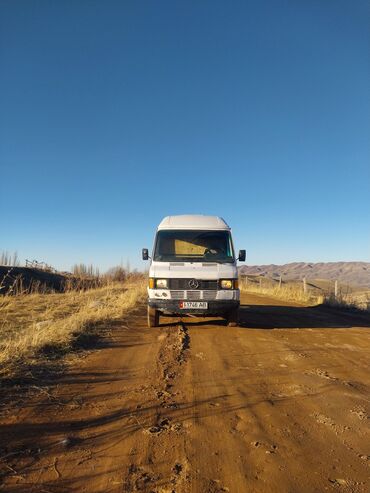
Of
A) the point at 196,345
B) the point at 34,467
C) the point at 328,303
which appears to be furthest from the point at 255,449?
the point at 328,303

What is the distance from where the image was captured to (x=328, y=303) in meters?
19.4

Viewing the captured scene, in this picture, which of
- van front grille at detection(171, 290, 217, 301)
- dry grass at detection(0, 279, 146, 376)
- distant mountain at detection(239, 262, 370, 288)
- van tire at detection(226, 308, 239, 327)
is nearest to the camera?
dry grass at detection(0, 279, 146, 376)

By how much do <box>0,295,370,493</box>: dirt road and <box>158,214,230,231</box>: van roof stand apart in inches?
162

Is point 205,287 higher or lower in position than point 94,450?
higher

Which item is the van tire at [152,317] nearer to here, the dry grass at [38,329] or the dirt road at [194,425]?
the dry grass at [38,329]

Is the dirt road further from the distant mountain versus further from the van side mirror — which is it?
the distant mountain

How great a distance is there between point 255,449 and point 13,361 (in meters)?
3.86

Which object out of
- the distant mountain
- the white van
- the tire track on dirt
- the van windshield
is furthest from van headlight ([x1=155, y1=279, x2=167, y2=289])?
the distant mountain

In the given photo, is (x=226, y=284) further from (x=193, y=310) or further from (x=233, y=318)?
(x=233, y=318)

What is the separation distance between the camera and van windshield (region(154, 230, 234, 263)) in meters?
10.5

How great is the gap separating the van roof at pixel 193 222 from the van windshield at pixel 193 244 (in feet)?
0.42

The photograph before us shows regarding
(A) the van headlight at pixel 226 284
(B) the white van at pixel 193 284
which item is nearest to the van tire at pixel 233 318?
(B) the white van at pixel 193 284

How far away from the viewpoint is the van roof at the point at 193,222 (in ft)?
35.2

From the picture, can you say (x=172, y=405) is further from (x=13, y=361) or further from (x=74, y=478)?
(x=13, y=361)
